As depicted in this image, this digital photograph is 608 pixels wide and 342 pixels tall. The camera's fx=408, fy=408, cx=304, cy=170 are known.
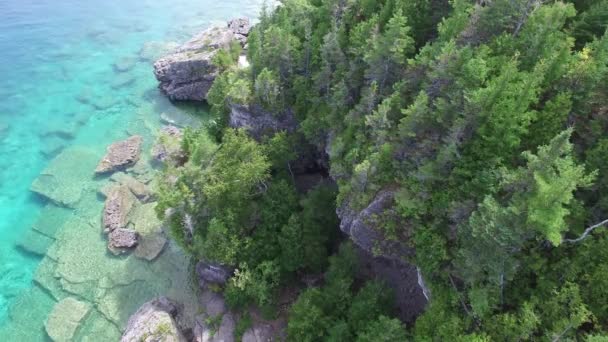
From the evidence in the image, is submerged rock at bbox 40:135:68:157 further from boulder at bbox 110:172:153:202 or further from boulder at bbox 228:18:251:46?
boulder at bbox 228:18:251:46

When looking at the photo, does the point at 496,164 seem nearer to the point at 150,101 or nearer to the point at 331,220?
the point at 331,220

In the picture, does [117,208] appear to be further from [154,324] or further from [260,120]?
[260,120]

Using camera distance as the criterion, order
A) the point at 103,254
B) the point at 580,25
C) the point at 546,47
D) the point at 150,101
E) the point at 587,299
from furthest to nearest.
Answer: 1. the point at 150,101
2. the point at 103,254
3. the point at 580,25
4. the point at 546,47
5. the point at 587,299

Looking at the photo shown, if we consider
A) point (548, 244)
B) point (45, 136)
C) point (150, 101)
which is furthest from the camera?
point (150, 101)

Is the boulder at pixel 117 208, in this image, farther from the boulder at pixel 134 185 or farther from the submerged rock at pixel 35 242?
the submerged rock at pixel 35 242

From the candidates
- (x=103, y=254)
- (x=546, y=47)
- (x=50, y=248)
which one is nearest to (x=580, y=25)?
(x=546, y=47)

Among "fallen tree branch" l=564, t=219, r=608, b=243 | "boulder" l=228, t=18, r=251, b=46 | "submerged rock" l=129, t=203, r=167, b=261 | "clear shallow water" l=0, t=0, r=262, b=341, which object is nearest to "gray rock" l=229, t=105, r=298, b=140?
"submerged rock" l=129, t=203, r=167, b=261
